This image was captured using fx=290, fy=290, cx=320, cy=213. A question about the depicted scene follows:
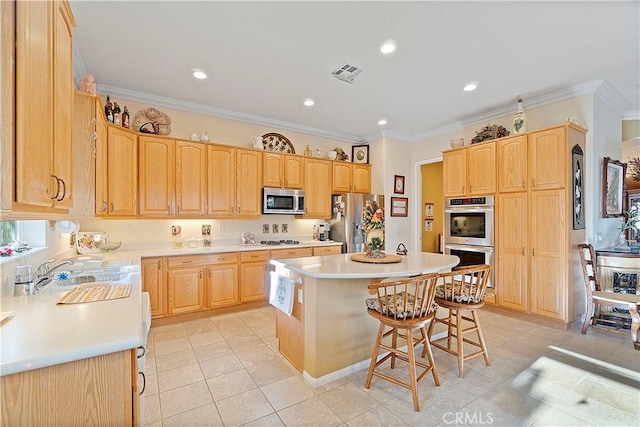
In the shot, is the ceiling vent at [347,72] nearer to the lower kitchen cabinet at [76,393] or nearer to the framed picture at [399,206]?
the framed picture at [399,206]

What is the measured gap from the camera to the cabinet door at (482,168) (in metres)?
4.01

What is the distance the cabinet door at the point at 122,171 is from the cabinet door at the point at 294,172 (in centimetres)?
204

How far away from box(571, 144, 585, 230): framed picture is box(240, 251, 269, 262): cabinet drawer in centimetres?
390

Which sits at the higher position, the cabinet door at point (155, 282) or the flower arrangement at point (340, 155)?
the flower arrangement at point (340, 155)

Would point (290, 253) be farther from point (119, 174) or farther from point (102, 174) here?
point (102, 174)

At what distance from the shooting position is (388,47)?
2707 millimetres

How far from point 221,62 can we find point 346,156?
2952 millimetres

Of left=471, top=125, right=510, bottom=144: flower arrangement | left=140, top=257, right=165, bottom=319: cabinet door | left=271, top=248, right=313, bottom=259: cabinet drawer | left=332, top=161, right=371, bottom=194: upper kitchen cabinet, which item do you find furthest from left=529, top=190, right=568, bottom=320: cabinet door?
left=140, top=257, right=165, bottom=319: cabinet door

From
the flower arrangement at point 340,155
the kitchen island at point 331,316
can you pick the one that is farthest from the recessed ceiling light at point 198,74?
the flower arrangement at point 340,155

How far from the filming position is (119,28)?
2.45 meters

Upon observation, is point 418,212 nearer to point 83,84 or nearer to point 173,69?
point 173,69

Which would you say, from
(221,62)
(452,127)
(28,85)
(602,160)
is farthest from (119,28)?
(602,160)

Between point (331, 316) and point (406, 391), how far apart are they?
0.78 m

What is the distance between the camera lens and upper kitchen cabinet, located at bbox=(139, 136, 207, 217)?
3.62 metres
